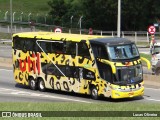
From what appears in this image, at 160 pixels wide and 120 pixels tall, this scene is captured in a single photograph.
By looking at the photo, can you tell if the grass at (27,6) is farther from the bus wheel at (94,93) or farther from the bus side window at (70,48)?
the bus wheel at (94,93)

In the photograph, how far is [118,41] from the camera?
77.1 feet

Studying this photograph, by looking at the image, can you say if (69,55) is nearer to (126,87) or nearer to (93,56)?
(93,56)

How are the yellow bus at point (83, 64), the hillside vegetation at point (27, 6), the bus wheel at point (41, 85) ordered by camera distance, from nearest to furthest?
1. the yellow bus at point (83, 64)
2. the bus wheel at point (41, 85)
3. the hillside vegetation at point (27, 6)

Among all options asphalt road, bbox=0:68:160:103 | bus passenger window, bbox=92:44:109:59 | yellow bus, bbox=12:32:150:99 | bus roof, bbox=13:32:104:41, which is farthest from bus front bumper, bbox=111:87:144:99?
bus roof, bbox=13:32:104:41

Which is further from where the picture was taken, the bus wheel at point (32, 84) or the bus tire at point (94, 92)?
the bus wheel at point (32, 84)

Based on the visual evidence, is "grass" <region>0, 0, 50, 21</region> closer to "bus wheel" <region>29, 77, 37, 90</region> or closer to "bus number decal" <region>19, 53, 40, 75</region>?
"bus number decal" <region>19, 53, 40, 75</region>

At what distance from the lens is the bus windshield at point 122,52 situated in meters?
23.0

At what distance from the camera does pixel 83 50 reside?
23.9 meters

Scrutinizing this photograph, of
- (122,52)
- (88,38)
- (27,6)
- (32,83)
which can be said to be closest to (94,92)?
(122,52)

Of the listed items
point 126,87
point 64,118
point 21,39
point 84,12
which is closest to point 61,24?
point 84,12

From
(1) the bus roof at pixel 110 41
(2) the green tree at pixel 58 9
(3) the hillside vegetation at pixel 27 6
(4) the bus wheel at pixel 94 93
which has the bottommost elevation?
(4) the bus wheel at pixel 94 93

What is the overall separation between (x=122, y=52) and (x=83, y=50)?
1.84 meters

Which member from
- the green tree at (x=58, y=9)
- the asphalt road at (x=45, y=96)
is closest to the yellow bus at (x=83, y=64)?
the asphalt road at (x=45, y=96)

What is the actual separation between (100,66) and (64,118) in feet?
37.2
